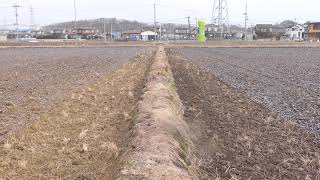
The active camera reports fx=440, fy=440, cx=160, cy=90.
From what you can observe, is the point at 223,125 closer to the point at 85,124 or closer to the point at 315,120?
the point at 315,120

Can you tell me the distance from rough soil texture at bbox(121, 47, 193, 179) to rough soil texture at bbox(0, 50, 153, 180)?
0.93 ft

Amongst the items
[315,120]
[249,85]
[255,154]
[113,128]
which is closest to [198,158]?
[255,154]

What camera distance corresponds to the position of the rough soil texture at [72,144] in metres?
6.19

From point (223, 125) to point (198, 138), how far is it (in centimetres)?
116

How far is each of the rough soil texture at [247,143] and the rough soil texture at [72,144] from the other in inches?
58.2

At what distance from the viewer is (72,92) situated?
14258 mm

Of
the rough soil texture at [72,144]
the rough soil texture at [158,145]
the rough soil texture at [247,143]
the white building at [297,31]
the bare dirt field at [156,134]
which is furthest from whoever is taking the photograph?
the white building at [297,31]

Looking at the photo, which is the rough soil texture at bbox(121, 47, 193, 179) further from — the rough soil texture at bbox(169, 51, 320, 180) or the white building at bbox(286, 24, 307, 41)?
the white building at bbox(286, 24, 307, 41)

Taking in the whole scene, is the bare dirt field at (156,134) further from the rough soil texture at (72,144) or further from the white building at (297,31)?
the white building at (297,31)

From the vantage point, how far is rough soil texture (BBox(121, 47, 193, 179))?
221 inches

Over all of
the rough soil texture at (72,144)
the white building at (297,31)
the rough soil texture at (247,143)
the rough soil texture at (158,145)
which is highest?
the white building at (297,31)

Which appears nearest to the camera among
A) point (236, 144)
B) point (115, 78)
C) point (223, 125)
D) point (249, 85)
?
point (236, 144)

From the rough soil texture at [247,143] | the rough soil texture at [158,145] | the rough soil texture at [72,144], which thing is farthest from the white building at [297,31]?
the rough soil texture at [158,145]

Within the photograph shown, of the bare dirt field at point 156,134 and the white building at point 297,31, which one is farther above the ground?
the white building at point 297,31
